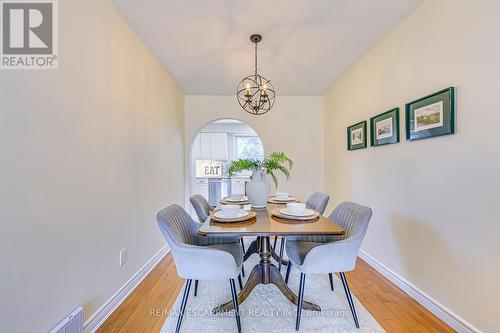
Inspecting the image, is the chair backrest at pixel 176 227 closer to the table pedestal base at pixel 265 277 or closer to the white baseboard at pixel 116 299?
the table pedestal base at pixel 265 277

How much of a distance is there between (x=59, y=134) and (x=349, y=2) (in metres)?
2.32

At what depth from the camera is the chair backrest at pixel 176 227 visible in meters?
1.40

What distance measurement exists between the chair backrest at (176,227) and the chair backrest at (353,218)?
3.95 ft

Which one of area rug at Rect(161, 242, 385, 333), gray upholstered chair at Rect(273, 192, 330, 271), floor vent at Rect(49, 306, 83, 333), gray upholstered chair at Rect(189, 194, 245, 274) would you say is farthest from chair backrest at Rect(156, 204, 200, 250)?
gray upholstered chair at Rect(273, 192, 330, 271)

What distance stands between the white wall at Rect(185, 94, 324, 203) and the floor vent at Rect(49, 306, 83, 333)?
9.39 ft

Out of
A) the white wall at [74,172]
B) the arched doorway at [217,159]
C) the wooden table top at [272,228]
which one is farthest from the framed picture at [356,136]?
the arched doorway at [217,159]

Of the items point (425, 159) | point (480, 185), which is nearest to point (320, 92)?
point (425, 159)

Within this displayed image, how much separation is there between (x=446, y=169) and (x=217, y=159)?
5490 millimetres

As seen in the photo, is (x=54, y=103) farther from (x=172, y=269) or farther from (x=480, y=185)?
(x=480, y=185)

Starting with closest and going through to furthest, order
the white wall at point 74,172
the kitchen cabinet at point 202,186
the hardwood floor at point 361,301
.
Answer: the white wall at point 74,172
the hardwood floor at point 361,301
the kitchen cabinet at point 202,186

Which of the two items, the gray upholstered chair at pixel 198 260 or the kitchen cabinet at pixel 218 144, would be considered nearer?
the gray upholstered chair at pixel 198 260

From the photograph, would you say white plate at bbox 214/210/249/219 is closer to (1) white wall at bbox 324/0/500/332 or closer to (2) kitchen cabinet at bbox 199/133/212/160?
(1) white wall at bbox 324/0/500/332

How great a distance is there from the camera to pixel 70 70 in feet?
4.52

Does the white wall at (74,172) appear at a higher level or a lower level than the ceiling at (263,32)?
lower
